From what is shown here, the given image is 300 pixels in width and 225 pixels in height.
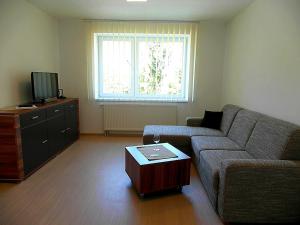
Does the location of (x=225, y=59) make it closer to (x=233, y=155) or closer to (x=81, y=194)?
(x=233, y=155)

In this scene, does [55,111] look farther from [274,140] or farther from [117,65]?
[274,140]

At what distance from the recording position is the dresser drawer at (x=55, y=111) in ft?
11.0

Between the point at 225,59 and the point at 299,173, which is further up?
the point at 225,59

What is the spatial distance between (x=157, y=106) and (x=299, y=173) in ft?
10.4

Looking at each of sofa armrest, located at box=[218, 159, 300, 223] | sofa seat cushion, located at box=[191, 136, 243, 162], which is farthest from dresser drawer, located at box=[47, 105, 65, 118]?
sofa armrest, located at box=[218, 159, 300, 223]

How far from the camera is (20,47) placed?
11.1 feet

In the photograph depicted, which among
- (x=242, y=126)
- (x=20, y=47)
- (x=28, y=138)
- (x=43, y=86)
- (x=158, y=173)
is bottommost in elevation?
(x=158, y=173)

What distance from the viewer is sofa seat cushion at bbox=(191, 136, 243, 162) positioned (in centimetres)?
282

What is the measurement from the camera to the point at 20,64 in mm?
3373

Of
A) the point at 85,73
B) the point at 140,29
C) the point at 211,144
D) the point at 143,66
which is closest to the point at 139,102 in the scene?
the point at 143,66

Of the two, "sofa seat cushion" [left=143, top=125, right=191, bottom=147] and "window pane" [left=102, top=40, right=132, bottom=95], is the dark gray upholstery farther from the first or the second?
"window pane" [left=102, top=40, right=132, bottom=95]

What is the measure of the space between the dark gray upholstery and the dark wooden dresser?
9.15 feet

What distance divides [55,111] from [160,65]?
2286 mm

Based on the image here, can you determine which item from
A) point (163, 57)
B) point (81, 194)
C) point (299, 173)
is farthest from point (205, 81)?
point (81, 194)
